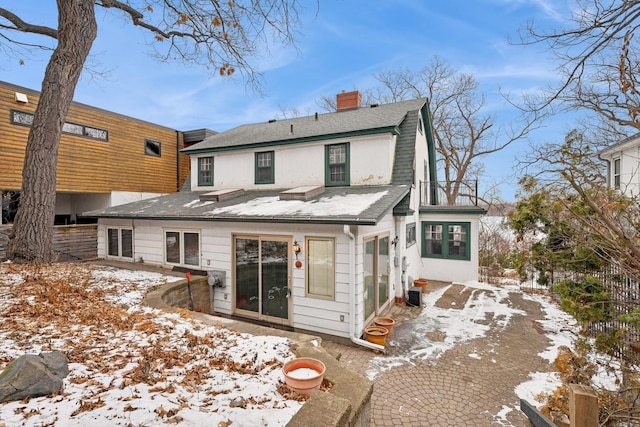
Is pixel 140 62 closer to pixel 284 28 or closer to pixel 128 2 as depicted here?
pixel 128 2

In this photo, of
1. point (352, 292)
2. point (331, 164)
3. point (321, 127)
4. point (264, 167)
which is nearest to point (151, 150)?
point (264, 167)

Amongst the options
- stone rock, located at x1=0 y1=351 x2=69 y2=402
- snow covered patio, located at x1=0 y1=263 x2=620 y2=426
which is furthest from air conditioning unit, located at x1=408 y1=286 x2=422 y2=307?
stone rock, located at x1=0 y1=351 x2=69 y2=402

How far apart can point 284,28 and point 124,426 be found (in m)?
7.18

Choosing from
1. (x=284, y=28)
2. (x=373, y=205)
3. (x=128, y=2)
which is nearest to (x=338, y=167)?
(x=373, y=205)

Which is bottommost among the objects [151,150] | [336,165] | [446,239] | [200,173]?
[446,239]

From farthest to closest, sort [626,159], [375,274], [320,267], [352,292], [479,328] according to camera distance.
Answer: [626,159], [375,274], [479,328], [320,267], [352,292]

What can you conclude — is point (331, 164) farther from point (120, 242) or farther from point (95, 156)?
point (95, 156)

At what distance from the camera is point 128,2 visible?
9047 mm

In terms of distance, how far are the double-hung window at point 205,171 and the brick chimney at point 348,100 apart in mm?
6223

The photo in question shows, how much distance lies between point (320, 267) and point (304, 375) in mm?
3689

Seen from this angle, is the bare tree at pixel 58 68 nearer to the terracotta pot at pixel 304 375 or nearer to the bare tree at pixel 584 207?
the bare tree at pixel 584 207

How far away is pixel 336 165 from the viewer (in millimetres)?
10031

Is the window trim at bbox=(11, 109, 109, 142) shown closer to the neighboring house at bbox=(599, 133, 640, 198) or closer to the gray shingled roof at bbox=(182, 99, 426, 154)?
the gray shingled roof at bbox=(182, 99, 426, 154)

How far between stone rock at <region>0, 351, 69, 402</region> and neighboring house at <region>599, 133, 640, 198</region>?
15.4m
